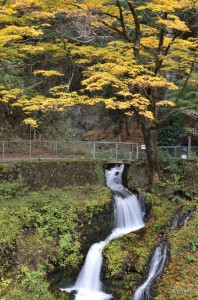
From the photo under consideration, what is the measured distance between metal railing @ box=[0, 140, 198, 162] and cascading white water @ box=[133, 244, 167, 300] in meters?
6.67

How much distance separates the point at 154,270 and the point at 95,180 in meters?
6.39

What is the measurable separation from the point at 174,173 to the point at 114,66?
23.2 feet

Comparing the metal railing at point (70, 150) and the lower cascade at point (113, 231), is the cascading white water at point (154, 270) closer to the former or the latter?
the lower cascade at point (113, 231)

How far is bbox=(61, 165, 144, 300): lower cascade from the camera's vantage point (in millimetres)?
10344

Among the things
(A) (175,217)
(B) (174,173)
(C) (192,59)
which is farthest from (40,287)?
(C) (192,59)

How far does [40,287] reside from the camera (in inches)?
372

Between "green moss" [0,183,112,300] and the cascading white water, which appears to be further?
"green moss" [0,183,112,300]

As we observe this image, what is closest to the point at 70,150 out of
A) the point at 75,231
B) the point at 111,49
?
the point at 75,231

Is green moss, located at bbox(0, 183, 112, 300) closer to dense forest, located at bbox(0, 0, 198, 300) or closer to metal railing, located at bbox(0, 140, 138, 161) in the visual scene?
dense forest, located at bbox(0, 0, 198, 300)

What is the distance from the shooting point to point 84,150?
17328mm

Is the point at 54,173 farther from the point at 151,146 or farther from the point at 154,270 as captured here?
the point at 154,270

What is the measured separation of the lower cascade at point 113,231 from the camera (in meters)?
10.3

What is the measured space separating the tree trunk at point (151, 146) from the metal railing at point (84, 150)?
2.01 meters

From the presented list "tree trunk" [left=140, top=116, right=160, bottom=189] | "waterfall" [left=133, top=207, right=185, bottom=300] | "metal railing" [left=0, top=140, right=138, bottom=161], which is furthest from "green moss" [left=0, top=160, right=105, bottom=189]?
"waterfall" [left=133, top=207, right=185, bottom=300]
